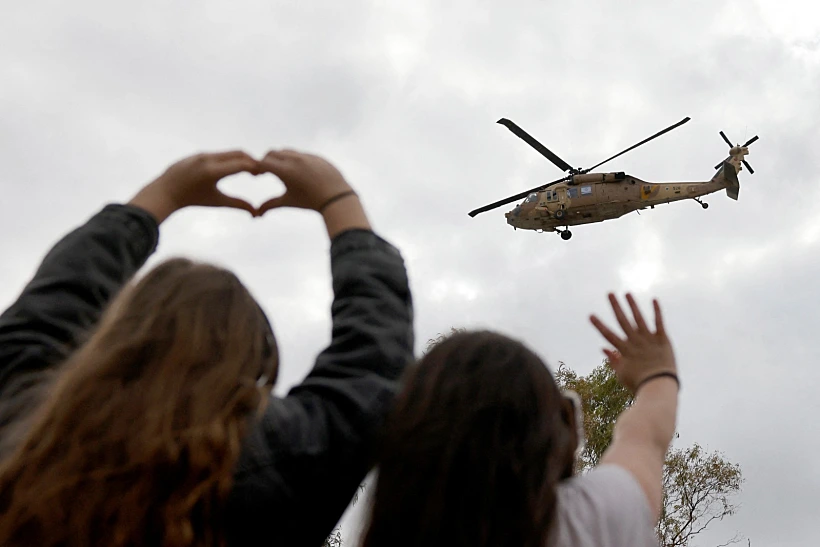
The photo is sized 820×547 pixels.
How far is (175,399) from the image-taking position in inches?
66.5

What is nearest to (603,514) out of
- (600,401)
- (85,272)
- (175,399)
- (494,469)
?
(494,469)

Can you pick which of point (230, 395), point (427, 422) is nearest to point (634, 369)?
point (427, 422)

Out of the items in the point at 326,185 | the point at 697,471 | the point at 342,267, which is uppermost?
the point at 697,471

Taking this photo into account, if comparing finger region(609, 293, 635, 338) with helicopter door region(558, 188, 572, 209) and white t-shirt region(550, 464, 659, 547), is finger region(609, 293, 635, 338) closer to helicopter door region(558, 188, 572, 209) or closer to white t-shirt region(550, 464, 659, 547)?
white t-shirt region(550, 464, 659, 547)

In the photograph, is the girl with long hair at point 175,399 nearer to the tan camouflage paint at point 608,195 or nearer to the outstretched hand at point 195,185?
the outstretched hand at point 195,185

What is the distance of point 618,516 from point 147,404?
90 centimetres

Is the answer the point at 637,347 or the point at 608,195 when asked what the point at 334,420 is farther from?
the point at 608,195

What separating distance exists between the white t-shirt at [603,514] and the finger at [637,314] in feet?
1.55

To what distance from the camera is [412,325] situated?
80.2 inches

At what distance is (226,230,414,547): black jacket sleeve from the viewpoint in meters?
1.75

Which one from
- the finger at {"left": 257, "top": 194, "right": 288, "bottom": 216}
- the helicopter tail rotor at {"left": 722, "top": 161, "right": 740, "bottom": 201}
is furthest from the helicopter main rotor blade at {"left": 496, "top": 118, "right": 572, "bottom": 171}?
the finger at {"left": 257, "top": 194, "right": 288, "bottom": 216}

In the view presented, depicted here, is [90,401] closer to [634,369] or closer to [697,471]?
[634,369]

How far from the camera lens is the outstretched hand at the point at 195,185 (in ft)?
7.36

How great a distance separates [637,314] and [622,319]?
0.13 feet
